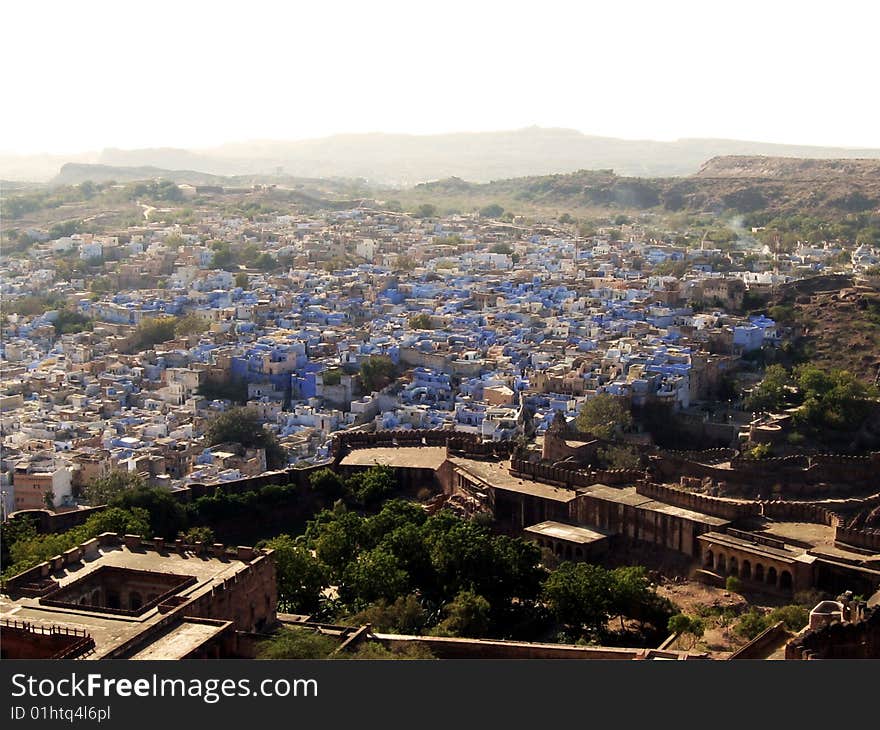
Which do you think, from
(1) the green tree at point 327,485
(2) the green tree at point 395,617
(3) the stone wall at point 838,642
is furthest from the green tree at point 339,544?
(3) the stone wall at point 838,642

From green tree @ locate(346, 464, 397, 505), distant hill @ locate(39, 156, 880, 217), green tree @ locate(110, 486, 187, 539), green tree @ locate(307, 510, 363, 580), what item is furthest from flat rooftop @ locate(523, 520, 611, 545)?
distant hill @ locate(39, 156, 880, 217)

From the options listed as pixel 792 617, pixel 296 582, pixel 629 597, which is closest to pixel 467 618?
pixel 629 597

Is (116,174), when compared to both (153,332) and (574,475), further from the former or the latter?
(574,475)

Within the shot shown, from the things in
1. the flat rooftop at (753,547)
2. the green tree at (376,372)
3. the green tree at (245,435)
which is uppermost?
the flat rooftop at (753,547)

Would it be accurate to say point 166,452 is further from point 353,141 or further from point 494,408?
point 353,141

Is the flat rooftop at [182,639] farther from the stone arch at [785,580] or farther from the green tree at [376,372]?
the green tree at [376,372]

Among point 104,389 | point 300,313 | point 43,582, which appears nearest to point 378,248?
point 300,313
